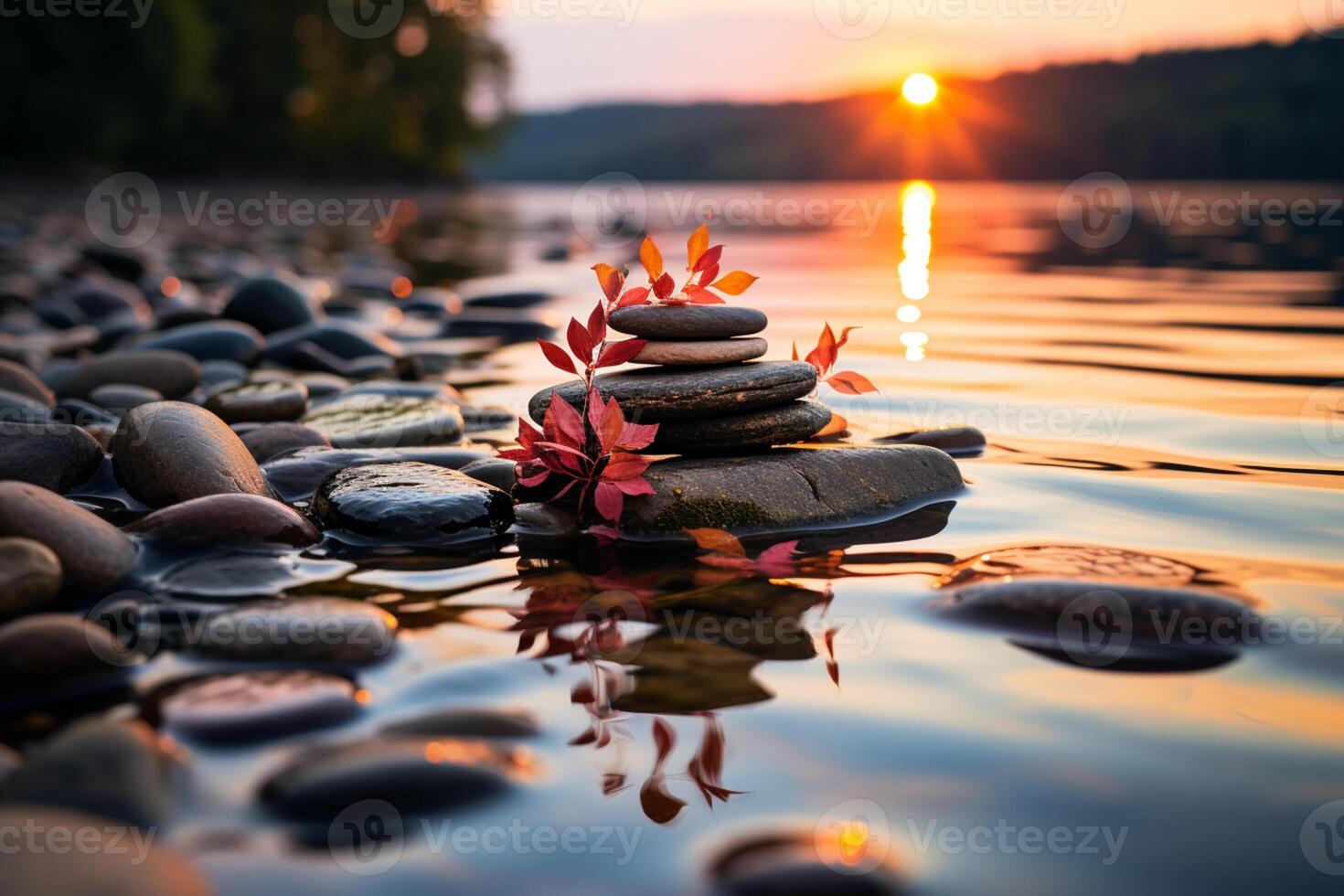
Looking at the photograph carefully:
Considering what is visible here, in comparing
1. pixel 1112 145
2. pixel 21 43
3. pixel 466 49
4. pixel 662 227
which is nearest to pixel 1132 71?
pixel 1112 145

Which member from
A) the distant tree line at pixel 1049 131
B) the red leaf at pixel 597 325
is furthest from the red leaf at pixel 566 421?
the distant tree line at pixel 1049 131

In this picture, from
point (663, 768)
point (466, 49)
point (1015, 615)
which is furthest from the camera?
point (466, 49)

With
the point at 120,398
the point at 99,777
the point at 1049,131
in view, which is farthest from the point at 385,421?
the point at 1049,131

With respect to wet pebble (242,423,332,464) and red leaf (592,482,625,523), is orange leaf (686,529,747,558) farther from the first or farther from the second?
wet pebble (242,423,332,464)

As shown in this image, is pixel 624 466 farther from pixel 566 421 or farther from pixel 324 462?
pixel 324 462

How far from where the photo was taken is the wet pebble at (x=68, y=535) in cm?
284

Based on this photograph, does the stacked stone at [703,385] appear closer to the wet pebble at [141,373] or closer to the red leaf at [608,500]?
the red leaf at [608,500]

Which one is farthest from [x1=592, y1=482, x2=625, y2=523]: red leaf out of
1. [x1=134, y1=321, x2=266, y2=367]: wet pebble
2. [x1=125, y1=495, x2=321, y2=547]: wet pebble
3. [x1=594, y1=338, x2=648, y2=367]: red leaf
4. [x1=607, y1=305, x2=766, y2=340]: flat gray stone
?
[x1=134, y1=321, x2=266, y2=367]: wet pebble

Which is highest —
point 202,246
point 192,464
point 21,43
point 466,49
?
point 466,49

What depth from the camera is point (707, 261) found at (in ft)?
11.7

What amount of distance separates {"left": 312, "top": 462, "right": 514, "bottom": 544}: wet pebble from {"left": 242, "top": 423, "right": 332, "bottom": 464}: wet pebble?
0.80 meters

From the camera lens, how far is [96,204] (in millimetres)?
26891

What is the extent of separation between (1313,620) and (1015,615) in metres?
0.81

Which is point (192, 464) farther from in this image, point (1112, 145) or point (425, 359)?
point (1112, 145)
